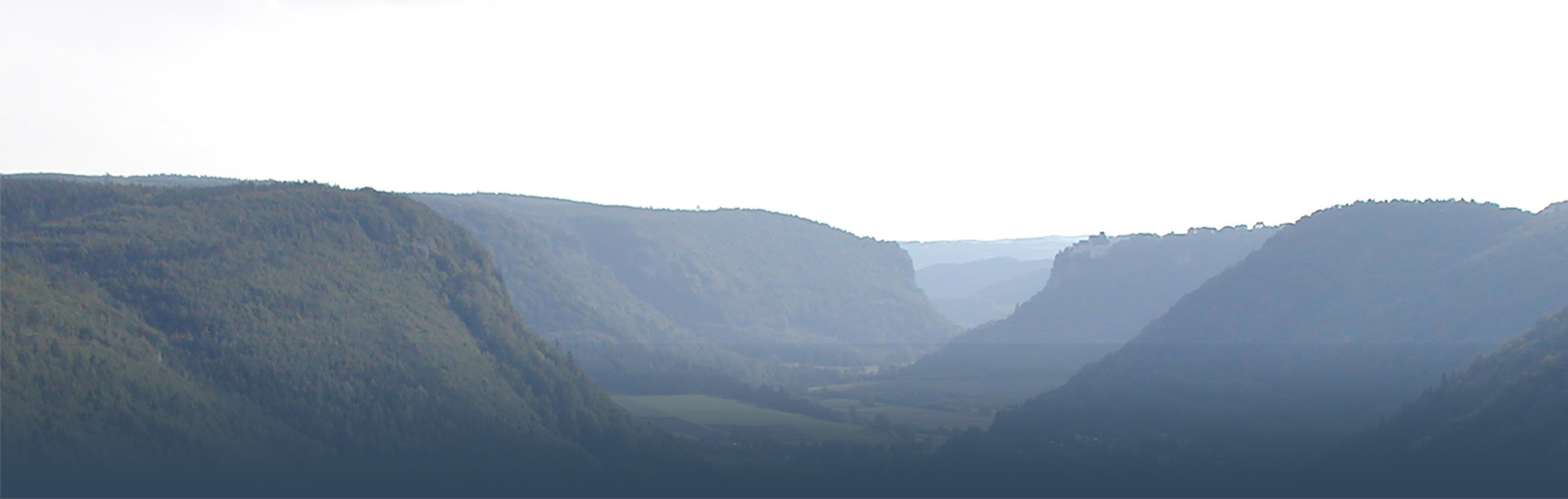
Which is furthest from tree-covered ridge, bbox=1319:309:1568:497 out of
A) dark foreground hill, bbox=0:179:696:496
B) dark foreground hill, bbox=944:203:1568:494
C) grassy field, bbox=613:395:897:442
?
dark foreground hill, bbox=0:179:696:496

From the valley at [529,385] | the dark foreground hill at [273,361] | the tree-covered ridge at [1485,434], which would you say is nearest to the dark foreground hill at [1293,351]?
the valley at [529,385]

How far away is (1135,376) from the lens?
153 meters

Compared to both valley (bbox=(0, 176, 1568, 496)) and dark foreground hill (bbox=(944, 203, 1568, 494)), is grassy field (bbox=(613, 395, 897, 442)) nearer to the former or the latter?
valley (bbox=(0, 176, 1568, 496))

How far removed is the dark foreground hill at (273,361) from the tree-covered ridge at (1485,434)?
4985 cm

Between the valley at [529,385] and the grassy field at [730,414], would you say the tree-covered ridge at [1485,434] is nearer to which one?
the valley at [529,385]

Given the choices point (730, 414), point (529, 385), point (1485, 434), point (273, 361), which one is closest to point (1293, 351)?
point (1485, 434)

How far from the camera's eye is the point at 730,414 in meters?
148

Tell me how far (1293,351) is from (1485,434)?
5667cm

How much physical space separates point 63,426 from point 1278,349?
11522cm

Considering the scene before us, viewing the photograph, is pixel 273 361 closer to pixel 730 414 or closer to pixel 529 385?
pixel 529 385

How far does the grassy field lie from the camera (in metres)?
137

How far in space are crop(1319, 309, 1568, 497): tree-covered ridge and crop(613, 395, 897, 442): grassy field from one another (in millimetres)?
49134

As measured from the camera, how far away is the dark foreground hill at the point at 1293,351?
113 meters

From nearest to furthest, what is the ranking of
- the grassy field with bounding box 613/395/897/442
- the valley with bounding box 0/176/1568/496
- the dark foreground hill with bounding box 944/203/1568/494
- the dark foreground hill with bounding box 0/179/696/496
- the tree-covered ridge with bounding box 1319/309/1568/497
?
the dark foreground hill with bounding box 0/179/696/496 → the tree-covered ridge with bounding box 1319/309/1568/497 → the valley with bounding box 0/176/1568/496 → the dark foreground hill with bounding box 944/203/1568/494 → the grassy field with bounding box 613/395/897/442
